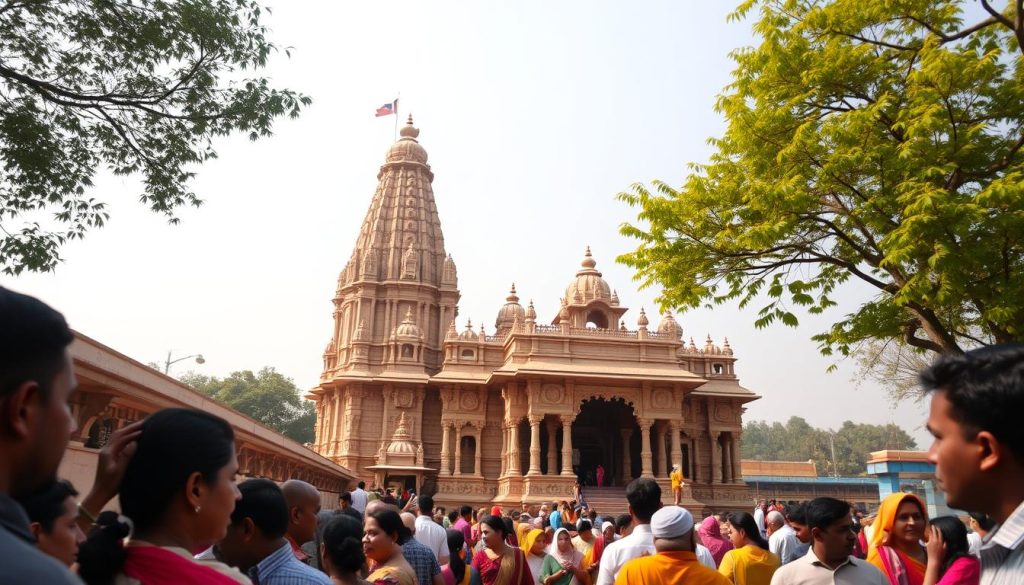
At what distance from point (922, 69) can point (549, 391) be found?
2227cm

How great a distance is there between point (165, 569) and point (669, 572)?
269 cm

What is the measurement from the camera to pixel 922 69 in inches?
378

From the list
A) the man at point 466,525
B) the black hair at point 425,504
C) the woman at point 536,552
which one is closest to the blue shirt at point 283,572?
the woman at point 536,552

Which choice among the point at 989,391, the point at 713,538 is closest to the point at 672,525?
the point at 989,391

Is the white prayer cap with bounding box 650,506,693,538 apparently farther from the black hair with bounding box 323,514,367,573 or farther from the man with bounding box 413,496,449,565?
the man with bounding box 413,496,449,565

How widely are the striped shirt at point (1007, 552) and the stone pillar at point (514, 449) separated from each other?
28922mm

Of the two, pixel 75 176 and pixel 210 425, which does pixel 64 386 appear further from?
pixel 75 176

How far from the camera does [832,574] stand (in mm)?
4250

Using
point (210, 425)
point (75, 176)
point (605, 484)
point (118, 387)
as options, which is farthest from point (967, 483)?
point (605, 484)

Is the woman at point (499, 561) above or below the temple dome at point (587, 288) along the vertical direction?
below

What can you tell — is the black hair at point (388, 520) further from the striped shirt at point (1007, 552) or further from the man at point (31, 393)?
the striped shirt at point (1007, 552)

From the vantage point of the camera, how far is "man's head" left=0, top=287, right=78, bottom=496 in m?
1.33

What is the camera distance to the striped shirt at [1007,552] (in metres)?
1.81

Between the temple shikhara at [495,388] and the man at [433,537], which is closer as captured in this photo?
the man at [433,537]
